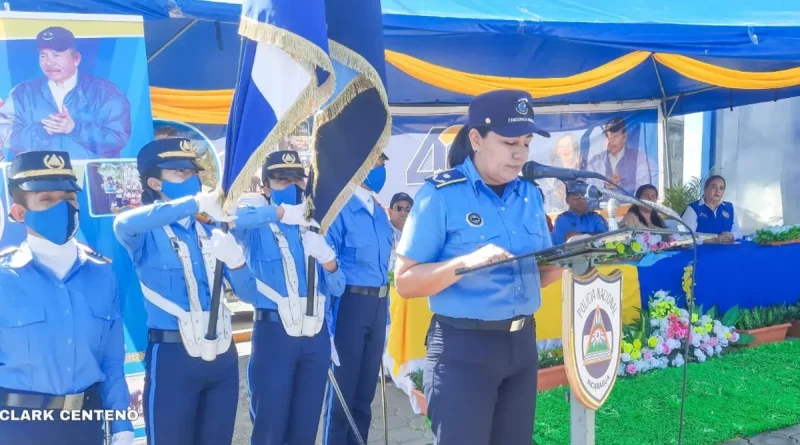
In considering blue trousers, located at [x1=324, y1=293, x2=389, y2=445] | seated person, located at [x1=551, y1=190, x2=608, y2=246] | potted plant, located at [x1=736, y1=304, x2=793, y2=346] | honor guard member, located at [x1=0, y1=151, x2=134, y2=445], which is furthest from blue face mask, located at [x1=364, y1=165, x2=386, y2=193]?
potted plant, located at [x1=736, y1=304, x2=793, y2=346]

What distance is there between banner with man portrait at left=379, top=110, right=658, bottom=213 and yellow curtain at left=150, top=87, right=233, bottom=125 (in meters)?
2.00

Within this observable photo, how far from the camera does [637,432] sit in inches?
144

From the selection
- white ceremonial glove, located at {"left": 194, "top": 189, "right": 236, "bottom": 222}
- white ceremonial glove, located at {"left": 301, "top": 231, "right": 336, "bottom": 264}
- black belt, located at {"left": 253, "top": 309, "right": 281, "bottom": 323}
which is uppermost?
white ceremonial glove, located at {"left": 301, "top": 231, "right": 336, "bottom": 264}

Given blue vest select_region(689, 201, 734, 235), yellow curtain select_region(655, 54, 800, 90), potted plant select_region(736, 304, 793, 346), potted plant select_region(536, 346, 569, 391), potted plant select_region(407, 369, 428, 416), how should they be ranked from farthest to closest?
blue vest select_region(689, 201, 734, 235), potted plant select_region(736, 304, 793, 346), yellow curtain select_region(655, 54, 800, 90), potted plant select_region(536, 346, 569, 391), potted plant select_region(407, 369, 428, 416)

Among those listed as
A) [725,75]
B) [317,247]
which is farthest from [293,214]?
[725,75]

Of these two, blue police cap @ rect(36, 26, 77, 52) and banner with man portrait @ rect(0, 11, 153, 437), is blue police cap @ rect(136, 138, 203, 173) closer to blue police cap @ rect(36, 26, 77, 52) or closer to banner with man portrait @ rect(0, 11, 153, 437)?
banner with man portrait @ rect(0, 11, 153, 437)

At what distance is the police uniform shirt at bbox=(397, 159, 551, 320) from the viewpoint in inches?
77.3

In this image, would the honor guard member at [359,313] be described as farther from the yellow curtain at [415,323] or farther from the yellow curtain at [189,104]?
the yellow curtain at [189,104]

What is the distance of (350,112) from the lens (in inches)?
86.1

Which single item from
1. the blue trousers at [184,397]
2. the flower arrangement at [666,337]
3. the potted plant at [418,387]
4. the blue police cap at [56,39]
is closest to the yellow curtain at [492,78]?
the flower arrangement at [666,337]

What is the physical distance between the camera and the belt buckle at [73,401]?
2.03 m

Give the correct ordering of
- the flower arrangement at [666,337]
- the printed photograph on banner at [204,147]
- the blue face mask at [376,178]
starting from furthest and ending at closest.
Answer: the printed photograph on banner at [204,147] → the flower arrangement at [666,337] → the blue face mask at [376,178]

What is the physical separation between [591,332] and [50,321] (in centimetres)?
180

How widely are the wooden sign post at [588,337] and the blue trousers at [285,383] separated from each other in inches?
49.7
